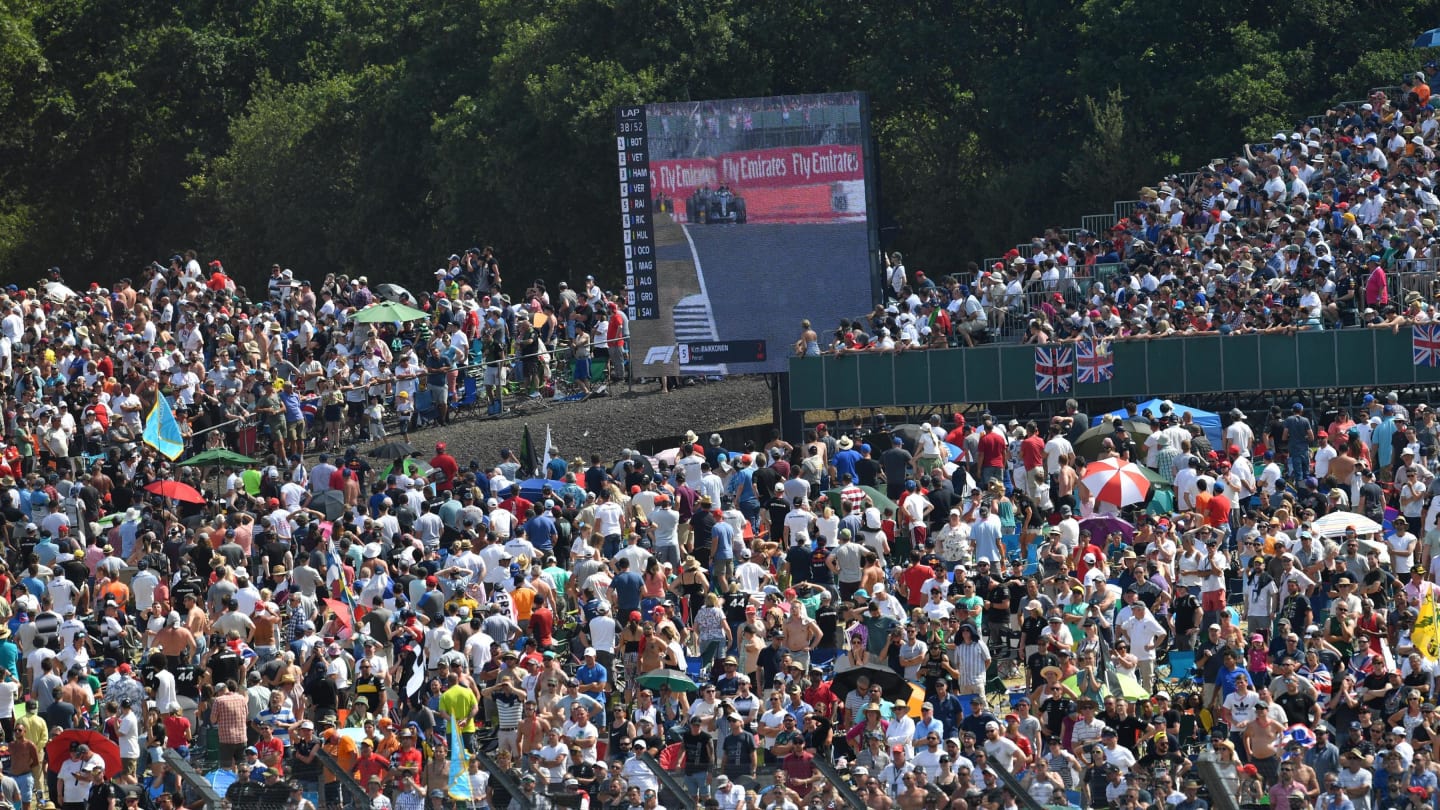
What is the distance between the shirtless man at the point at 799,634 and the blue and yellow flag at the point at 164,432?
12.3 metres

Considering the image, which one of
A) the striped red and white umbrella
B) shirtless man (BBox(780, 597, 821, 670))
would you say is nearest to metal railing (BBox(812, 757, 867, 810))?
shirtless man (BBox(780, 597, 821, 670))

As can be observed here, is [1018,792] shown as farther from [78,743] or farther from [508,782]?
[78,743]

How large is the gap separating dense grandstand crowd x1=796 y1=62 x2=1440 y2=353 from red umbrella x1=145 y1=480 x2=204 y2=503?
29.1 feet

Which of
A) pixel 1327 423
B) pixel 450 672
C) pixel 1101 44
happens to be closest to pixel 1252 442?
pixel 1327 423

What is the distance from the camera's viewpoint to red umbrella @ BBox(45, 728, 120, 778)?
78.1 ft

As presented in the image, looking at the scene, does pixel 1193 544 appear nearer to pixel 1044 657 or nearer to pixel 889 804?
pixel 1044 657

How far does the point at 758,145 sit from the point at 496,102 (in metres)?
17.2

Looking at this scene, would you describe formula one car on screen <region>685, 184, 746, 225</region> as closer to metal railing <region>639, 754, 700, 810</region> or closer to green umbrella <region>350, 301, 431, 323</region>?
green umbrella <region>350, 301, 431, 323</region>

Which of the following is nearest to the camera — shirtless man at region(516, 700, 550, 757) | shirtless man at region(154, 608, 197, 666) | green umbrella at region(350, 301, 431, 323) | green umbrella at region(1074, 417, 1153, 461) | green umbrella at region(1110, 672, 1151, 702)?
shirtless man at region(516, 700, 550, 757)

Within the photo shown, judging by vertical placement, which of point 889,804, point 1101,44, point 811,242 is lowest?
point 889,804

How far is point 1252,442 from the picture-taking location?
109 ft

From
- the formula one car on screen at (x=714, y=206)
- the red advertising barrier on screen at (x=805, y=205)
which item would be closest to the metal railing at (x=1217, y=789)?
the red advertising barrier on screen at (x=805, y=205)

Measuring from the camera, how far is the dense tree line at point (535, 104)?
51219 mm

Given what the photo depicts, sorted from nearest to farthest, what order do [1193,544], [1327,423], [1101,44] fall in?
[1193,544] < [1327,423] < [1101,44]
